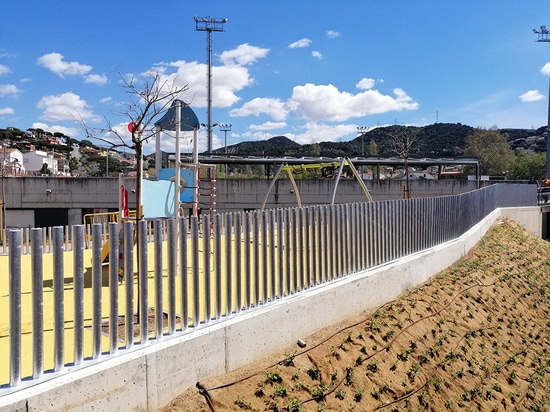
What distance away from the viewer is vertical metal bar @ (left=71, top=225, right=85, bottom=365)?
3.67 m

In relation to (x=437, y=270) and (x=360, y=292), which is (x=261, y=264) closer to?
(x=360, y=292)

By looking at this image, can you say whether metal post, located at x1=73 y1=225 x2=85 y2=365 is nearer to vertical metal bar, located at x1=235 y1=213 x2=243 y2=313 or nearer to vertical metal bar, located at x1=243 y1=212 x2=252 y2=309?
Result: vertical metal bar, located at x1=235 y1=213 x2=243 y2=313

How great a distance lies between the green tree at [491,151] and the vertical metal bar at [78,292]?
7254cm

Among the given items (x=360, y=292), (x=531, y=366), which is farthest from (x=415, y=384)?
(x=531, y=366)

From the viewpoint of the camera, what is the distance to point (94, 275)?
12.9ft

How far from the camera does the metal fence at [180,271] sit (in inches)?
139

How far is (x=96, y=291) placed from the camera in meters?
3.87

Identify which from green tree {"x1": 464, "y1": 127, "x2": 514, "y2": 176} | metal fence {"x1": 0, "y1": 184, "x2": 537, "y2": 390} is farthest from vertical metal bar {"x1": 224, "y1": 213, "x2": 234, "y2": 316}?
green tree {"x1": 464, "y1": 127, "x2": 514, "y2": 176}

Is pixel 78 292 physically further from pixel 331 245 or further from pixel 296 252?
pixel 331 245

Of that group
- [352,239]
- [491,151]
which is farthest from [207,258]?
[491,151]

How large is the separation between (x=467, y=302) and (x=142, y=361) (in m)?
7.02

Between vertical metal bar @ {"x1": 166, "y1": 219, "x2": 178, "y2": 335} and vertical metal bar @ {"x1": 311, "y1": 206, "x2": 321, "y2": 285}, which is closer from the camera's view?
vertical metal bar @ {"x1": 166, "y1": 219, "x2": 178, "y2": 335}

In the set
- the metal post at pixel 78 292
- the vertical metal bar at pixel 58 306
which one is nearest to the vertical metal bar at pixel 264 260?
the metal post at pixel 78 292

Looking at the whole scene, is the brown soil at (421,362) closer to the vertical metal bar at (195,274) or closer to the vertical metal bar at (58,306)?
the vertical metal bar at (195,274)
